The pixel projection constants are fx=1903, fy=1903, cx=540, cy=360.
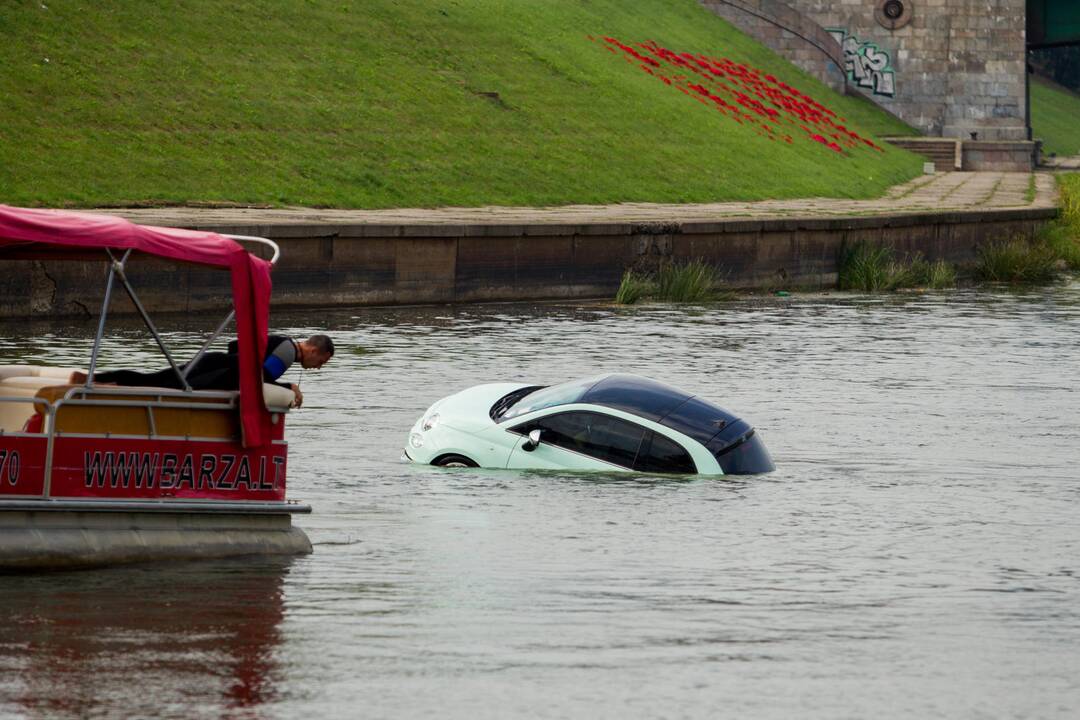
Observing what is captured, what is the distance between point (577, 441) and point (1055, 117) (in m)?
85.2

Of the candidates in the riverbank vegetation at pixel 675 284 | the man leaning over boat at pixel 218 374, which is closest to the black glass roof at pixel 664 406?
the man leaning over boat at pixel 218 374

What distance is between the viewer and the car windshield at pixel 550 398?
63.1 ft

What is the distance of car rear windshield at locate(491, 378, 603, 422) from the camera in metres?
19.2

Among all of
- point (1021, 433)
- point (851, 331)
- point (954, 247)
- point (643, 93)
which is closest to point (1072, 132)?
point (643, 93)

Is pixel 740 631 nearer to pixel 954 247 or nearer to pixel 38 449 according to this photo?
pixel 38 449

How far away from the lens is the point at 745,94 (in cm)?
6269

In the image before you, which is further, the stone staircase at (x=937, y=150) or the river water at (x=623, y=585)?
the stone staircase at (x=937, y=150)

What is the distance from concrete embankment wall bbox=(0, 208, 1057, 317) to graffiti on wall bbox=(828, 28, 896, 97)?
32478 millimetres

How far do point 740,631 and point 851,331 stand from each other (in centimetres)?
2101

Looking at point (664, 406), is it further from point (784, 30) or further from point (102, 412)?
point (784, 30)

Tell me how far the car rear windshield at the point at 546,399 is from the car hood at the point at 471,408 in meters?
0.12

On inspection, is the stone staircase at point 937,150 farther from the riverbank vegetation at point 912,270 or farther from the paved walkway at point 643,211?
the riverbank vegetation at point 912,270

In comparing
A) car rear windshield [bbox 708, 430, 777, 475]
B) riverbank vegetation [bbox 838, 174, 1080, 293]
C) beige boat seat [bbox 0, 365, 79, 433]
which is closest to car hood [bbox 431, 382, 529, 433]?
car rear windshield [bbox 708, 430, 777, 475]

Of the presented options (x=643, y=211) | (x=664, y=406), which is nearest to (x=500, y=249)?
(x=643, y=211)
